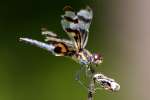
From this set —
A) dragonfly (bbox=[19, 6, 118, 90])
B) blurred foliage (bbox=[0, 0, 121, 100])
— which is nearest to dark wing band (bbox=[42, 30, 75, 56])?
dragonfly (bbox=[19, 6, 118, 90])

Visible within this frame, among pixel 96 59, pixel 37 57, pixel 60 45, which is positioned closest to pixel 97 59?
pixel 96 59

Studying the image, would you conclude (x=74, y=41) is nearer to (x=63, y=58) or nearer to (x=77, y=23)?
(x=77, y=23)

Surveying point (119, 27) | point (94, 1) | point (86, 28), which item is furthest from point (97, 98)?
point (86, 28)

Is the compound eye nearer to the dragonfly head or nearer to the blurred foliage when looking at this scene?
the dragonfly head

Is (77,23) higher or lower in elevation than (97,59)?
higher

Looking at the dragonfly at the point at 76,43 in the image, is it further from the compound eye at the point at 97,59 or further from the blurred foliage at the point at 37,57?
the blurred foliage at the point at 37,57

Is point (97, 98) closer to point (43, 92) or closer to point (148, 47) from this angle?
point (43, 92)

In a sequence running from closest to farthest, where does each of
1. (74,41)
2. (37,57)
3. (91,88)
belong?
1. (91,88)
2. (74,41)
3. (37,57)
